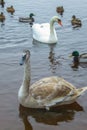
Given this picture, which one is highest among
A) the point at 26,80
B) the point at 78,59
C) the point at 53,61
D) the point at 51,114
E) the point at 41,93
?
the point at 26,80

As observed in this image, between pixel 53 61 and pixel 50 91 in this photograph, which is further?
pixel 53 61

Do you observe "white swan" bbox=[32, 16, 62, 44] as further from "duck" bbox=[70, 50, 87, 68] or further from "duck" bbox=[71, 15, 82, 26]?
"duck" bbox=[70, 50, 87, 68]

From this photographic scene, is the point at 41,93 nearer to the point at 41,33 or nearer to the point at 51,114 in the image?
the point at 51,114

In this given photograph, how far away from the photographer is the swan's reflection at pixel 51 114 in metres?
9.30

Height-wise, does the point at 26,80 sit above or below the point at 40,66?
above

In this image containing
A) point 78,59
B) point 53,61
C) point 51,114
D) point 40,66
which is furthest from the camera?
point 53,61

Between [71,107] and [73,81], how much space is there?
1.67 m

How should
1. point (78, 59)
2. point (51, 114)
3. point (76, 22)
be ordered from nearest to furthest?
point (51, 114) → point (78, 59) → point (76, 22)

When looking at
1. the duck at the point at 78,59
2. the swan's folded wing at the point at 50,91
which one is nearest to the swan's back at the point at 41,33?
the duck at the point at 78,59

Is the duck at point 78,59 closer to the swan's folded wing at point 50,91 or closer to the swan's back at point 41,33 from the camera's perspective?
the swan's back at point 41,33

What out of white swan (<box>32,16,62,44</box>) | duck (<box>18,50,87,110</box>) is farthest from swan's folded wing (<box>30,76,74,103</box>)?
white swan (<box>32,16,62,44</box>)

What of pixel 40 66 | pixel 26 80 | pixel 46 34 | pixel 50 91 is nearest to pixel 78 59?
pixel 40 66

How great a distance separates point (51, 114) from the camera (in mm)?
9641

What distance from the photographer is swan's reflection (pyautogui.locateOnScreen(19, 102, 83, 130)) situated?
30.5 feet
